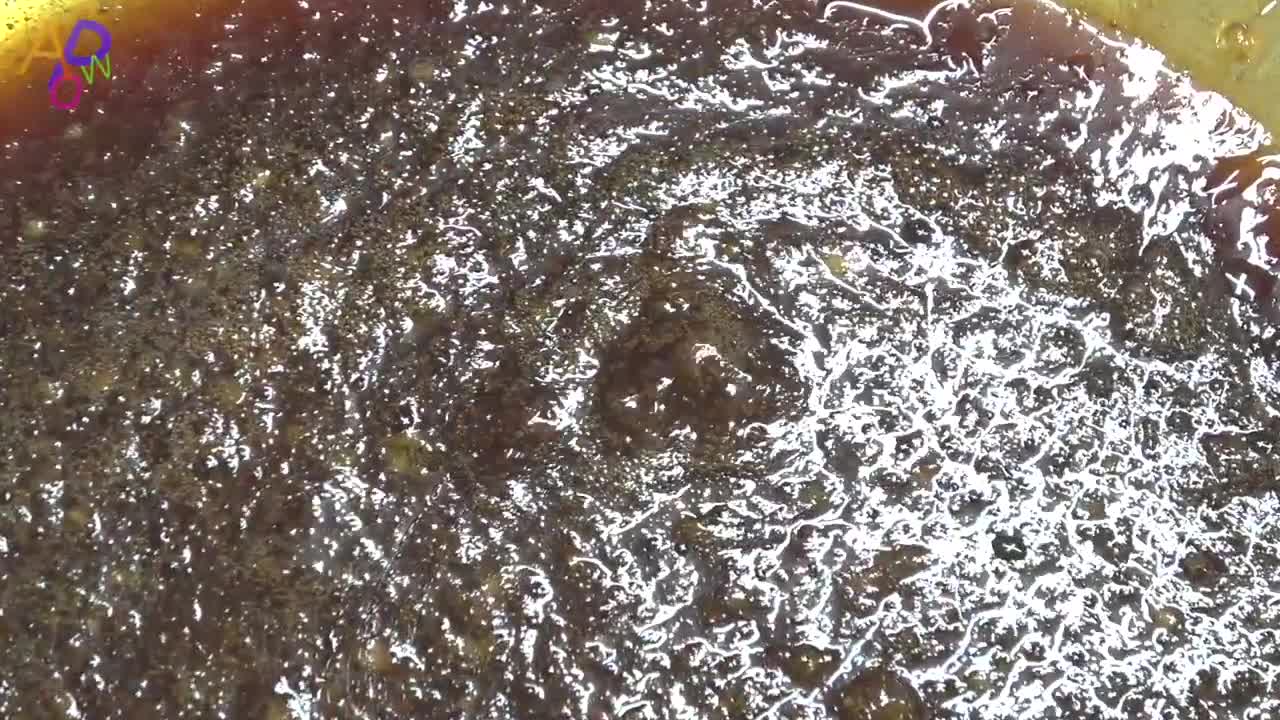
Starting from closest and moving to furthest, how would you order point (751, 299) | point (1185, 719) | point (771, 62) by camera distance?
point (1185, 719)
point (751, 299)
point (771, 62)

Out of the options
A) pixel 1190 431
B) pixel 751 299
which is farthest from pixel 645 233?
pixel 1190 431

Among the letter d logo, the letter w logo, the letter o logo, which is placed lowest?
the letter o logo

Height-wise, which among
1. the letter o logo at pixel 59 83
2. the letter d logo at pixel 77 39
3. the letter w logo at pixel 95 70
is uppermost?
the letter d logo at pixel 77 39

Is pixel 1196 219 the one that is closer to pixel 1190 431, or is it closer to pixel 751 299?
pixel 1190 431

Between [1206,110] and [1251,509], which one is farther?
[1206,110]

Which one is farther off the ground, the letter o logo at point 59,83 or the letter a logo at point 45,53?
the letter a logo at point 45,53
